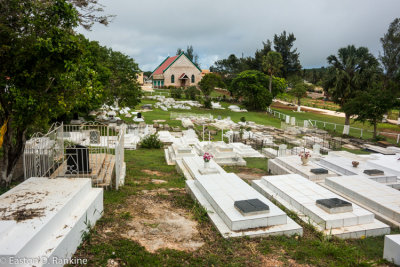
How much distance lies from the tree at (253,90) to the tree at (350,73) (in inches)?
533

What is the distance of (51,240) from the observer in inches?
175

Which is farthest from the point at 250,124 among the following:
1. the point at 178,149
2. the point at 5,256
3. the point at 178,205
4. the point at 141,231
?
the point at 5,256

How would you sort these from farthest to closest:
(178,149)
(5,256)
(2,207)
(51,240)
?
(178,149) → (2,207) → (51,240) → (5,256)

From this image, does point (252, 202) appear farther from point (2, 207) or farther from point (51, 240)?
point (2, 207)

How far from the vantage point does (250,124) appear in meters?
31.3

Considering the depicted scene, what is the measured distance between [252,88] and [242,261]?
42293 mm

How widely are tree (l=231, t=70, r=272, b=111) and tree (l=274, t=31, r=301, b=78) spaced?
2351 centimetres

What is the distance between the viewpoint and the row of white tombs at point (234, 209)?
4.36m

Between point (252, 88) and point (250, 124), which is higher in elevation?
point (252, 88)

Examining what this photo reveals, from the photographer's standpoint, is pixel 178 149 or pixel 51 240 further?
pixel 178 149

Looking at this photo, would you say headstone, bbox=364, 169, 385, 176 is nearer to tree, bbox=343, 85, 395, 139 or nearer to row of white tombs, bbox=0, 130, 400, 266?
row of white tombs, bbox=0, 130, 400, 266

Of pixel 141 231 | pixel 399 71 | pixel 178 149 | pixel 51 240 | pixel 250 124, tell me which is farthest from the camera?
pixel 399 71

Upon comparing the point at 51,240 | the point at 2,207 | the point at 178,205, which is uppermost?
the point at 2,207

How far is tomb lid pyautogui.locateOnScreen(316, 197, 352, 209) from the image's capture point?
713cm
